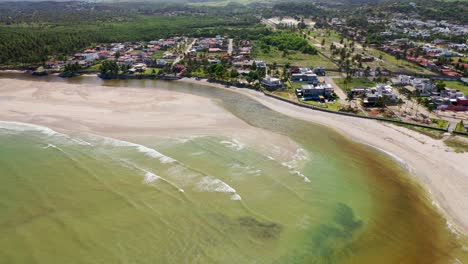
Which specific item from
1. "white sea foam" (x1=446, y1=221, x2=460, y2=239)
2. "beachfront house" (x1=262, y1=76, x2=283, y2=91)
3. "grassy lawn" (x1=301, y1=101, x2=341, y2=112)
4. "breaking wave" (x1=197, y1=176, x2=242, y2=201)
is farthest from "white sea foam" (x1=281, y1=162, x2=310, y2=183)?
"beachfront house" (x1=262, y1=76, x2=283, y2=91)

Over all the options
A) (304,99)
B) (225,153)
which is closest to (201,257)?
(225,153)

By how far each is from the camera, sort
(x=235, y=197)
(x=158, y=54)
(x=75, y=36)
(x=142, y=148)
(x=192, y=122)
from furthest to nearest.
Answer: (x=75, y=36), (x=158, y=54), (x=192, y=122), (x=142, y=148), (x=235, y=197)

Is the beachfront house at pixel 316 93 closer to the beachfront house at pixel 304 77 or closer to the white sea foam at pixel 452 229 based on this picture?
the beachfront house at pixel 304 77

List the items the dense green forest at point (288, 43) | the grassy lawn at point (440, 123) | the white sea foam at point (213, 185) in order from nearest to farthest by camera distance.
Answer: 1. the white sea foam at point (213, 185)
2. the grassy lawn at point (440, 123)
3. the dense green forest at point (288, 43)

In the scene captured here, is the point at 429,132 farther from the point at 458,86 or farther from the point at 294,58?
the point at 294,58

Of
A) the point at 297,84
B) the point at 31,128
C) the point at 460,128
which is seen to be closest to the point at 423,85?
the point at 460,128

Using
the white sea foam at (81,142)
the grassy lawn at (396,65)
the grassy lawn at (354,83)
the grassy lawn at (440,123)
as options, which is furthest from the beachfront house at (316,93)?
the white sea foam at (81,142)

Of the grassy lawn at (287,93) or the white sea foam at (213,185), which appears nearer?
the white sea foam at (213,185)
